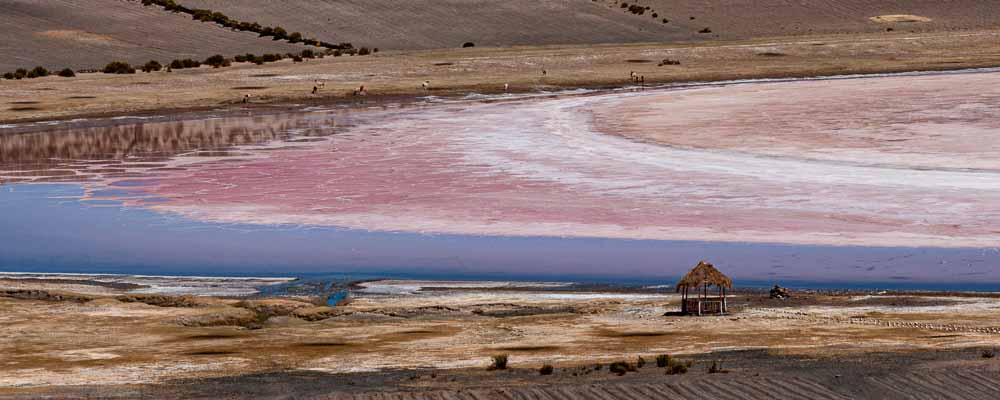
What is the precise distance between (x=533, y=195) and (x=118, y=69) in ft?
108

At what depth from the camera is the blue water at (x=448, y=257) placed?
677 inches

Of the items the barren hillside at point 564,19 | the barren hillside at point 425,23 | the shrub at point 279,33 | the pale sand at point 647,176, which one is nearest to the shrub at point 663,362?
the pale sand at point 647,176

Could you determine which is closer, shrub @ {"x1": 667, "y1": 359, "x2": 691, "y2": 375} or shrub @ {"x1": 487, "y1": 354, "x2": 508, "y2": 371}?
shrub @ {"x1": 667, "y1": 359, "x2": 691, "y2": 375}

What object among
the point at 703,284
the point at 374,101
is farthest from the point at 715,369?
the point at 374,101

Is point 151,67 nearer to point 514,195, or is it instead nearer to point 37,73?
point 37,73

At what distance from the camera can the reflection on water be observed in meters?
29.6

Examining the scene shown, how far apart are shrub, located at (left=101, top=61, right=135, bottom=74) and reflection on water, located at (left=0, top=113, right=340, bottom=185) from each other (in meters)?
13.2

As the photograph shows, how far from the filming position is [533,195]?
957 inches

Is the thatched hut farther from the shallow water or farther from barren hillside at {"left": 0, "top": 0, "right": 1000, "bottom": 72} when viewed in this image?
barren hillside at {"left": 0, "top": 0, "right": 1000, "bottom": 72}

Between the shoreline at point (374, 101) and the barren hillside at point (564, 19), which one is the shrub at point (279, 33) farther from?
the shoreline at point (374, 101)

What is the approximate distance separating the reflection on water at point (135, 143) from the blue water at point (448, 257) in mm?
7460

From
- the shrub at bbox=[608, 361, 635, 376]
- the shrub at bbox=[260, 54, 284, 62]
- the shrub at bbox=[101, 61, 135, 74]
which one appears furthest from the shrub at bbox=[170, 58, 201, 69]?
the shrub at bbox=[608, 361, 635, 376]

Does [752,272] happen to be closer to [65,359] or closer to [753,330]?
[753,330]

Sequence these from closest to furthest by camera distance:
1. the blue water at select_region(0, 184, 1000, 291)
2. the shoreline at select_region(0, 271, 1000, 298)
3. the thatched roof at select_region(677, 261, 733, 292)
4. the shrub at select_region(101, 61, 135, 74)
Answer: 1. the thatched roof at select_region(677, 261, 733, 292)
2. the shoreline at select_region(0, 271, 1000, 298)
3. the blue water at select_region(0, 184, 1000, 291)
4. the shrub at select_region(101, 61, 135, 74)
